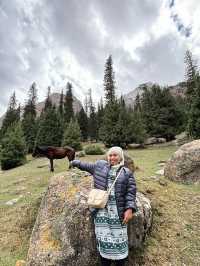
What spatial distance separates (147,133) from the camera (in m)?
40.1

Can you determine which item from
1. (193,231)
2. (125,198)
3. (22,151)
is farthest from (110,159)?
(22,151)

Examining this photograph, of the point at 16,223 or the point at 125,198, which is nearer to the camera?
the point at 125,198

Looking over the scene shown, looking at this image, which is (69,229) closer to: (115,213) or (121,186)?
(115,213)

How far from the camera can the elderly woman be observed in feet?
15.5

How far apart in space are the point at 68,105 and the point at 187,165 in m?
59.0

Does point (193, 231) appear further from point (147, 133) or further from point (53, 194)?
point (147, 133)

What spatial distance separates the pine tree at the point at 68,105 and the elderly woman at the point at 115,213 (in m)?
56.6

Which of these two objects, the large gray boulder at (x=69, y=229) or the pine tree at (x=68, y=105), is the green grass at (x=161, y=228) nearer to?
the large gray boulder at (x=69, y=229)

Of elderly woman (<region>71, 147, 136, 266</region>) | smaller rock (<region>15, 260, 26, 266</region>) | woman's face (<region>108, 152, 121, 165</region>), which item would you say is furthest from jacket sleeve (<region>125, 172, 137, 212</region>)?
smaller rock (<region>15, 260, 26, 266</region>)

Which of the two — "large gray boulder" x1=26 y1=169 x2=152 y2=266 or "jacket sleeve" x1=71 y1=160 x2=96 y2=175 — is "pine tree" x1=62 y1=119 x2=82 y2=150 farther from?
"jacket sleeve" x1=71 y1=160 x2=96 y2=175

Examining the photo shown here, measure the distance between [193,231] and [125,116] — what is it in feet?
105

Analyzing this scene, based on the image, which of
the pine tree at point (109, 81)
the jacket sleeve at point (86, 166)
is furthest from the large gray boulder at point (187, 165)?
the pine tree at point (109, 81)

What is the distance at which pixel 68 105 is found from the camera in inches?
2712

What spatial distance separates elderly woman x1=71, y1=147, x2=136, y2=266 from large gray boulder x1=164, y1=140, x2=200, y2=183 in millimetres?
7208
